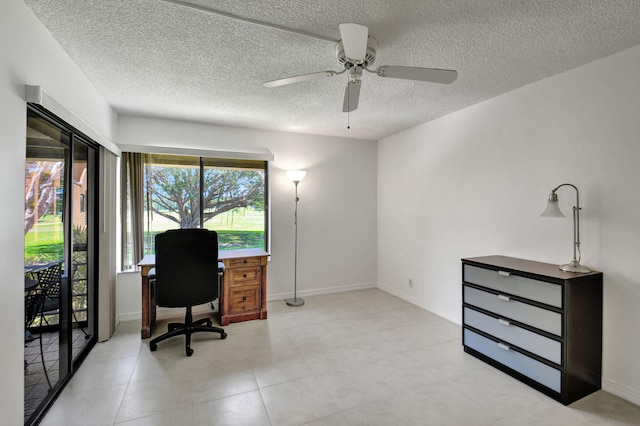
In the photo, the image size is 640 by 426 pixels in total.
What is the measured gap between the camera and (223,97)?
2.88 metres

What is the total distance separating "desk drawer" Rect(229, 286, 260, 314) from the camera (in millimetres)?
3365

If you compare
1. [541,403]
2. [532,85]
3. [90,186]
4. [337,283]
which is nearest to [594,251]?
[541,403]

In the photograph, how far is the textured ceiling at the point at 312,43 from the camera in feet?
5.23

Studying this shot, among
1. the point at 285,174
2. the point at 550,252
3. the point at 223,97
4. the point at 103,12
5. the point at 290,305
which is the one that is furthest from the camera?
the point at 285,174

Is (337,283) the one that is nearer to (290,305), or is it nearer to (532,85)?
(290,305)

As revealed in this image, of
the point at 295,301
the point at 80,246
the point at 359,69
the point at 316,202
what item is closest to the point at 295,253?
the point at 295,301

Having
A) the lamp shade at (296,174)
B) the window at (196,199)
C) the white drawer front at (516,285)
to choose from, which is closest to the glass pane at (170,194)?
the window at (196,199)

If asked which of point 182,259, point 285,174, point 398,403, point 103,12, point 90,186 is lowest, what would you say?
point 398,403

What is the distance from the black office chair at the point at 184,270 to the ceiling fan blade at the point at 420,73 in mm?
2136

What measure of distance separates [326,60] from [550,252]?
2442 mm

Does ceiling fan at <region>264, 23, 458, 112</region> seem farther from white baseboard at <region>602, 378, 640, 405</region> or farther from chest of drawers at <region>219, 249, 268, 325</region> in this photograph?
white baseboard at <region>602, 378, 640, 405</region>

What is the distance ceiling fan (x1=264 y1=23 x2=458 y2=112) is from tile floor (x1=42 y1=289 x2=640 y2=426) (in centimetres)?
216

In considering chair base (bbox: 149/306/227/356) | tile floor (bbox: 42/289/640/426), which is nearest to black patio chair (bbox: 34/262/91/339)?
tile floor (bbox: 42/289/640/426)

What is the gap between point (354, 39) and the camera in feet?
4.97
